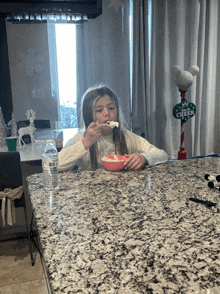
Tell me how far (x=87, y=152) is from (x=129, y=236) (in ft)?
2.91

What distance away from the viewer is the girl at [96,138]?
1437 millimetres

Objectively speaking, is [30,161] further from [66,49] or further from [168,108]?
[168,108]

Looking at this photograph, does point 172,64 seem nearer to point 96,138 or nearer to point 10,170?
point 96,138

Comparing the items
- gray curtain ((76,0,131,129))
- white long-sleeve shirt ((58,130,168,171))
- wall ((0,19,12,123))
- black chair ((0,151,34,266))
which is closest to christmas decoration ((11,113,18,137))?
wall ((0,19,12,123))

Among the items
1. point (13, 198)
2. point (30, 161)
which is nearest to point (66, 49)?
point (30, 161)

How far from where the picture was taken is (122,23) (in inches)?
136

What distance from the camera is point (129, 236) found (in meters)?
0.63

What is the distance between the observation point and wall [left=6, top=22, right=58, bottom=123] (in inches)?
124

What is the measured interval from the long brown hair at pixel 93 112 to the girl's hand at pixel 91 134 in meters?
0.03

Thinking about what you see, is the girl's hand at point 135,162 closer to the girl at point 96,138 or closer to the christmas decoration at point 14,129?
the girl at point 96,138

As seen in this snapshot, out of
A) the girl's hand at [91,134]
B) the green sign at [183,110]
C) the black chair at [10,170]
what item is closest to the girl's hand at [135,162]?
the girl's hand at [91,134]

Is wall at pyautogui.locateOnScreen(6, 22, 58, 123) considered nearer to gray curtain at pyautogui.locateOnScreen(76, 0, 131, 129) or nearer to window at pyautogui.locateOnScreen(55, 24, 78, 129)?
window at pyautogui.locateOnScreen(55, 24, 78, 129)

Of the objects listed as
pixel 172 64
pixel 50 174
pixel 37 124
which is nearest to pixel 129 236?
pixel 50 174

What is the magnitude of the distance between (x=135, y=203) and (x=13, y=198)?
46.7 inches
